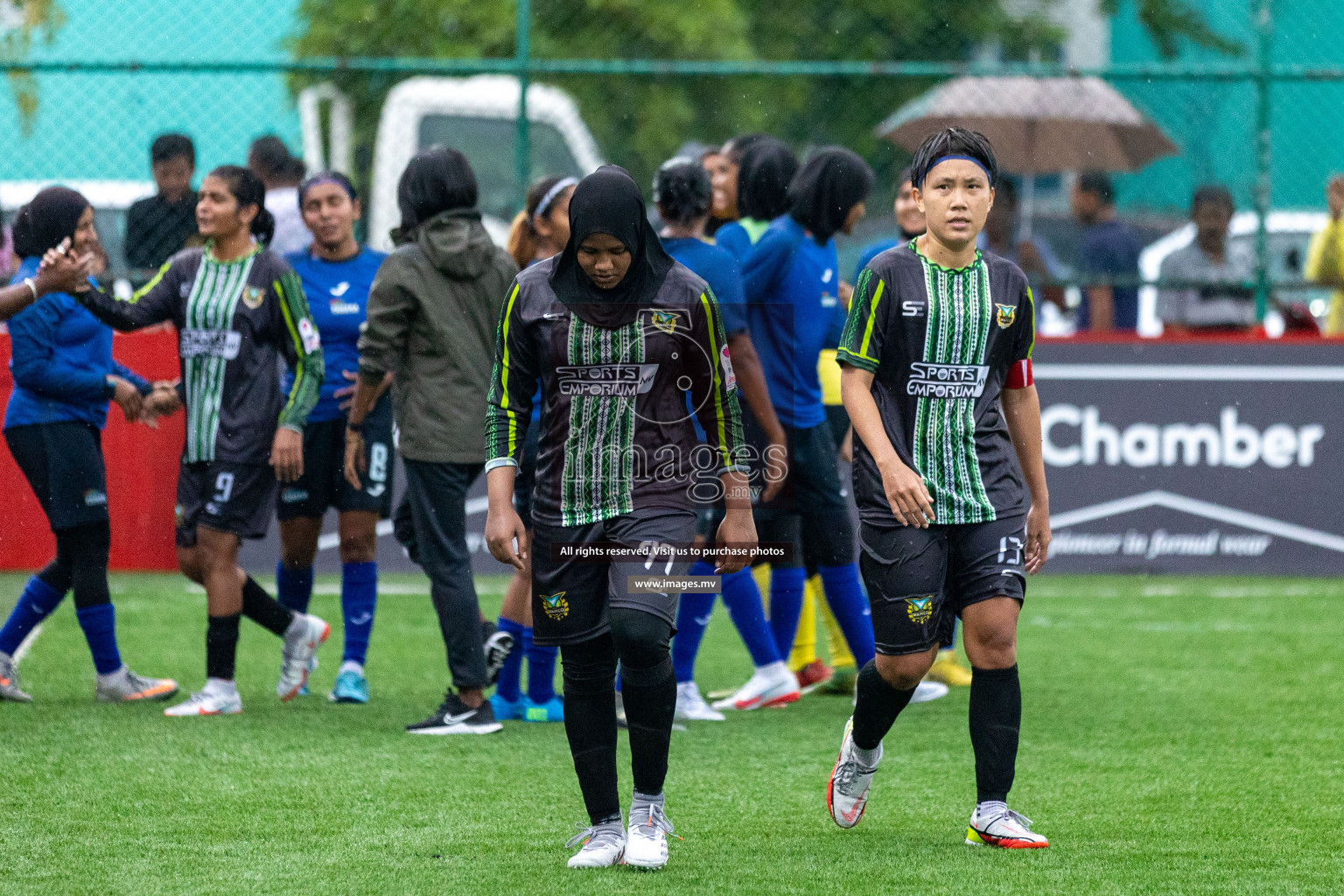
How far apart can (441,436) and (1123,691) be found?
10.1 ft

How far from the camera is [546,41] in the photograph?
14.4 meters

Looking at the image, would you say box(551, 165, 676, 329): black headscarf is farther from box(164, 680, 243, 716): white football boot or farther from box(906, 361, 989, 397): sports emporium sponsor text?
box(164, 680, 243, 716): white football boot

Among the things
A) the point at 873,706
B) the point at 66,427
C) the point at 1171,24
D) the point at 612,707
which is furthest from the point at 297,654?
the point at 1171,24

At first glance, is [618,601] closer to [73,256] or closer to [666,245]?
[666,245]

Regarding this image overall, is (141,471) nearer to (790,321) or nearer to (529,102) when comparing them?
(529,102)

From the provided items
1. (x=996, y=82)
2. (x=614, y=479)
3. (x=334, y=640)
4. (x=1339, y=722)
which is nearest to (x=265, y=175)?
(x=334, y=640)

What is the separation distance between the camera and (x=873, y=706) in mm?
4738

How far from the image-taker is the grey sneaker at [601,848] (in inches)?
173

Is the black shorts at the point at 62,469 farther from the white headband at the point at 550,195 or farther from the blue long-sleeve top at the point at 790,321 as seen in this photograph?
the blue long-sleeve top at the point at 790,321

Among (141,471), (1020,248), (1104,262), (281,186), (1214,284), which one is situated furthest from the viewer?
(1020,248)

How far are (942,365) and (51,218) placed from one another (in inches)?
144

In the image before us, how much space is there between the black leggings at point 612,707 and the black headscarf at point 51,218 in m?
3.12

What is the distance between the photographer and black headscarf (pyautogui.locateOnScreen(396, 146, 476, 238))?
20.5ft

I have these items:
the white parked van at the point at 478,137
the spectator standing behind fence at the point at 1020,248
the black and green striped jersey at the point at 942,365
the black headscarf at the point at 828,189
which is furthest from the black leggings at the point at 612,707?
the white parked van at the point at 478,137
